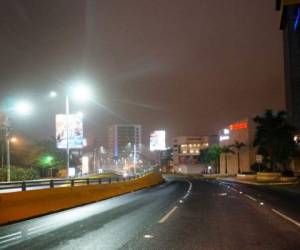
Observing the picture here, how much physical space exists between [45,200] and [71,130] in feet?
50.1

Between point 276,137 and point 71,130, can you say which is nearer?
point 71,130

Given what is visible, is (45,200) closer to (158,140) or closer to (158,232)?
(158,232)

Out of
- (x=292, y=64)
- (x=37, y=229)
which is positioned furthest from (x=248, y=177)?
(x=292, y=64)

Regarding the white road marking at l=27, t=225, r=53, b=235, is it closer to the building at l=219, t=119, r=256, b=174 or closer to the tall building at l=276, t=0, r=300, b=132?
the building at l=219, t=119, r=256, b=174

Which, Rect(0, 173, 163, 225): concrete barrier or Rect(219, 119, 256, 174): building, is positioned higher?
Rect(219, 119, 256, 174): building

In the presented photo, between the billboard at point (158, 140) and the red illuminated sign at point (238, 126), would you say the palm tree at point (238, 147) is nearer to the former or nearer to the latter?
the red illuminated sign at point (238, 126)

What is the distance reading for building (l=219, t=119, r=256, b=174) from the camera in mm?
115375

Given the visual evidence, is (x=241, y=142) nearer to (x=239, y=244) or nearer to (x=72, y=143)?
(x=72, y=143)

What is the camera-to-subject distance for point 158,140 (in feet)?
333

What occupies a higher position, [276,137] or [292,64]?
[292,64]

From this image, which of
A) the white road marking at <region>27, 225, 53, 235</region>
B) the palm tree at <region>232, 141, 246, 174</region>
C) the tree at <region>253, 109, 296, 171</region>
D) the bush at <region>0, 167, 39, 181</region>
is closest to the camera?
the white road marking at <region>27, 225, 53, 235</region>

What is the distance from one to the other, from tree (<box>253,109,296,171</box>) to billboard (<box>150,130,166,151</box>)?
84.1ft

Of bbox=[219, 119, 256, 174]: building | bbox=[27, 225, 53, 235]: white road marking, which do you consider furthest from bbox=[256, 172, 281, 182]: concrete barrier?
bbox=[27, 225, 53, 235]: white road marking

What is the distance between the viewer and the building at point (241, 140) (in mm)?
115375
